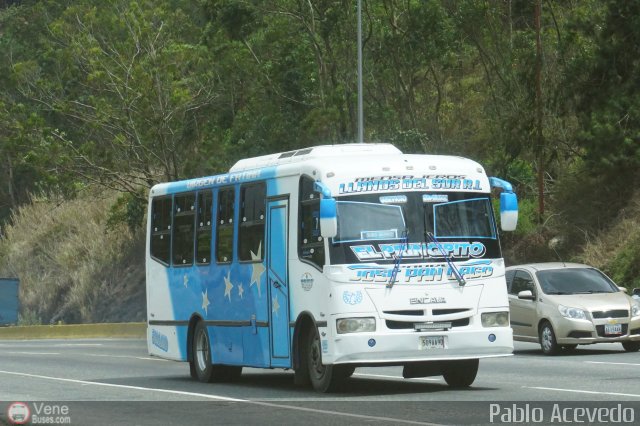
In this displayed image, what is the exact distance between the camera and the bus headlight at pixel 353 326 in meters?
16.2

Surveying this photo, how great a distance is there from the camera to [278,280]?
58.9 ft

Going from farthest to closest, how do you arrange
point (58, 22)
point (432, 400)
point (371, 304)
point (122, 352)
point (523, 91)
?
point (58, 22) → point (523, 91) → point (122, 352) → point (371, 304) → point (432, 400)

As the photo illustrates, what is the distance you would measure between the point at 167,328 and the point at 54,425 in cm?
830

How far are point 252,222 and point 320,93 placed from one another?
98.6 ft

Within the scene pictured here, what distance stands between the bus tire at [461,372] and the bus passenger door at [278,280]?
6.54 ft

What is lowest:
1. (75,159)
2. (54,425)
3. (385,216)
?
(54,425)

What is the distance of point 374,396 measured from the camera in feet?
53.2

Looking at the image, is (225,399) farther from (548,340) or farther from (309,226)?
(548,340)

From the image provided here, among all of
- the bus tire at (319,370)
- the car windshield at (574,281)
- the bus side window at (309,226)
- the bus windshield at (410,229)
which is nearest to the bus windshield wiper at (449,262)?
the bus windshield at (410,229)

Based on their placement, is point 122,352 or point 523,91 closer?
point 122,352

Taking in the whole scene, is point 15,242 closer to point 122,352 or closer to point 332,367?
point 122,352

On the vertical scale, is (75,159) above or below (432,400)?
above

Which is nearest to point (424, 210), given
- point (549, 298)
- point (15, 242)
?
point (549, 298)

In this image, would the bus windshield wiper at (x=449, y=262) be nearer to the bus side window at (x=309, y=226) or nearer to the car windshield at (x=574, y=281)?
the bus side window at (x=309, y=226)
